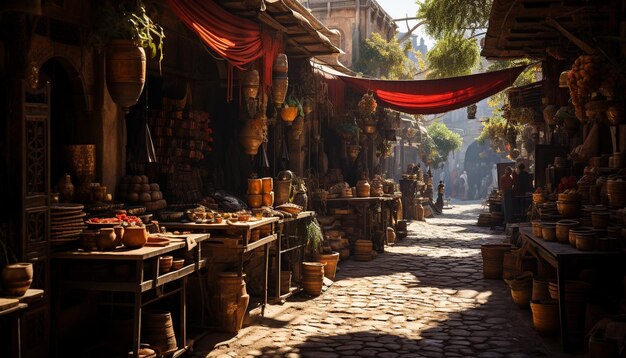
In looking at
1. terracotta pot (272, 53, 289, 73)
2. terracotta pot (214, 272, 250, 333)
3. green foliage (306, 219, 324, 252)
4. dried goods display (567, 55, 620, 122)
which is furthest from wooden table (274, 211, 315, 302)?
dried goods display (567, 55, 620, 122)

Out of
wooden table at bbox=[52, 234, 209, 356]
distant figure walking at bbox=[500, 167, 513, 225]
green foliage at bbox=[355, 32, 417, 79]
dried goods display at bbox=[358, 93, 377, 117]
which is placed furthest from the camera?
green foliage at bbox=[355, 32, 417, 79]

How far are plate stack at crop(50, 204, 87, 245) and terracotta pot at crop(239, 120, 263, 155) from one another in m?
4.66

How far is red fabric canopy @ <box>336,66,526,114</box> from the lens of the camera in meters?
14.4

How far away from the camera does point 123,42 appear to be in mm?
6195

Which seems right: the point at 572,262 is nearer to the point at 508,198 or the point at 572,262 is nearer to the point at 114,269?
the point at 114,269

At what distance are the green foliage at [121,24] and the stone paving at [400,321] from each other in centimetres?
313

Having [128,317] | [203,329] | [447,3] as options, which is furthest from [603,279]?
[447,3]

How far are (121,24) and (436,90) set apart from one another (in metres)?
10.0

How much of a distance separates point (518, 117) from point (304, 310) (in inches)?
377

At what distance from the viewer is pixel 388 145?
18.6 meters

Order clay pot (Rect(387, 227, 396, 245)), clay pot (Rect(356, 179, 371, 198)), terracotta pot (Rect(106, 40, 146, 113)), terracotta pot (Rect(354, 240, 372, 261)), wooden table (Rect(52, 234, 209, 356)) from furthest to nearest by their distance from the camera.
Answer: clay pot (Rect(387, 227, 396, 245)), clay pot (Rect(356, 179, 371, 198)), terracotta pot (Rect(354, 240, 372, 261)), terracotta pot (Rect(106, 40, 146, 113)), wooden table (Rect(52, 234, 209, 356))

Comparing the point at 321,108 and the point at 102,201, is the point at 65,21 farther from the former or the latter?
the point at 321,108

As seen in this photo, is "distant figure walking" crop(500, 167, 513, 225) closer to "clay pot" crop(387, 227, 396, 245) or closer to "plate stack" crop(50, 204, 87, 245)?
"clay pot" crop(387, 227, 396, 245)

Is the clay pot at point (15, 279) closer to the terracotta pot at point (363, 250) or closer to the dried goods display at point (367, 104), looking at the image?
the terracotta pot at point (363, 250)
